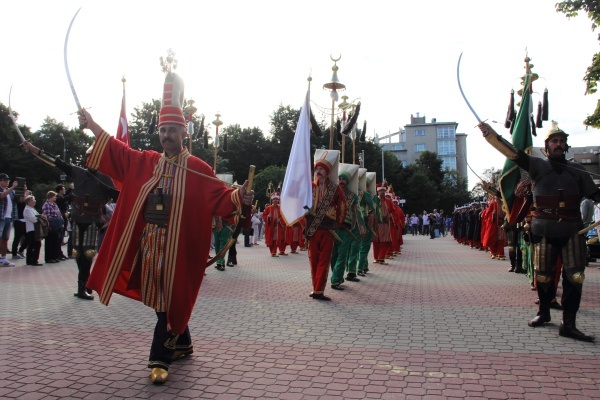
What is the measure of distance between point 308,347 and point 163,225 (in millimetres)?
1959

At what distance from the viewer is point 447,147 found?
10669 centimetres

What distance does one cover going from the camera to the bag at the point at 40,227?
1358 centimetres

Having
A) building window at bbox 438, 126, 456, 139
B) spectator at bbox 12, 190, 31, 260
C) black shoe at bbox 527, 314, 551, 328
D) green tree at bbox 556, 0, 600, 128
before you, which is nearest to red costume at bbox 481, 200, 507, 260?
green tree at bbox 556, 0, 600, 128

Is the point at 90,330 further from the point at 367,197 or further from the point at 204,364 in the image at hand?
the point at 367,197

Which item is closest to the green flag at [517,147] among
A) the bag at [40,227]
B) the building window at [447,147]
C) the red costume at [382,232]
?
the red costume at [382,232]

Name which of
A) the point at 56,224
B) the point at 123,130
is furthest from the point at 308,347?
the point at 56,224

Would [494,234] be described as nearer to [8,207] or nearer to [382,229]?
[382,229]

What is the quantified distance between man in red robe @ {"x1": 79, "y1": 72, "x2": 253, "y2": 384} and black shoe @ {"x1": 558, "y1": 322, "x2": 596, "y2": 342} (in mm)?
3869

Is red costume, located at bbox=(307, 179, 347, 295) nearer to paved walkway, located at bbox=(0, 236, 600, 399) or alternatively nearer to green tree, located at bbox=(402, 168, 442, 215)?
paved walkway, located at bbox=(0, 236, 600, 399)

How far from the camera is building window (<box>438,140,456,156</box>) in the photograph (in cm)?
10625

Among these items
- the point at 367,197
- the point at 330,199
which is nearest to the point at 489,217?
the point at 367,197

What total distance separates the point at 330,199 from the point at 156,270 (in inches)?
185

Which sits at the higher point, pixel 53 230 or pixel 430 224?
pixel 430 224

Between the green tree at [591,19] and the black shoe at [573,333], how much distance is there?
12.8 meters
